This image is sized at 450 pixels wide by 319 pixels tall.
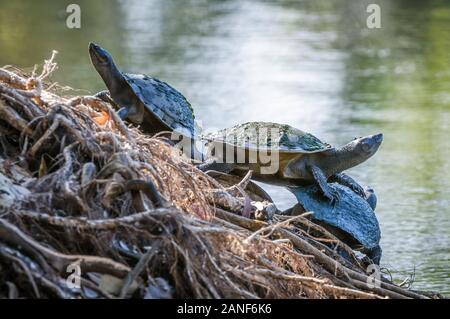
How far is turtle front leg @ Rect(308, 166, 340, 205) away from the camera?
562cm

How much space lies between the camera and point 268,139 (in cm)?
555

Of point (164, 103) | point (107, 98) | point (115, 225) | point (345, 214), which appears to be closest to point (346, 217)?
point (345, 214)

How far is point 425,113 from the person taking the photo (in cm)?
1064

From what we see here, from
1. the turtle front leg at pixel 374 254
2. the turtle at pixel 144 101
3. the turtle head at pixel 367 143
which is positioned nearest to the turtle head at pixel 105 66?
the turtle at pixel 144 101

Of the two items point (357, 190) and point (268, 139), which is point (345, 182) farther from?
point (268, 139)

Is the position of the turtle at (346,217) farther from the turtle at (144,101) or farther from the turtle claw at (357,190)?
the turtle at (144,101)

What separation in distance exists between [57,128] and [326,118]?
235 inches

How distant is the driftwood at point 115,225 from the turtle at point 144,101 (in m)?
0.79

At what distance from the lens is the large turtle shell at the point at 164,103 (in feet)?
18.7

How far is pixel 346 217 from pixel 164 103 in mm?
1091

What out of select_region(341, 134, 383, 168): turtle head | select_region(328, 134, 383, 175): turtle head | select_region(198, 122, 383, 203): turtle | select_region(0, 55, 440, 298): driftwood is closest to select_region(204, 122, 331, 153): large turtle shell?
select_region(198, 122, 383, 203): turtle
